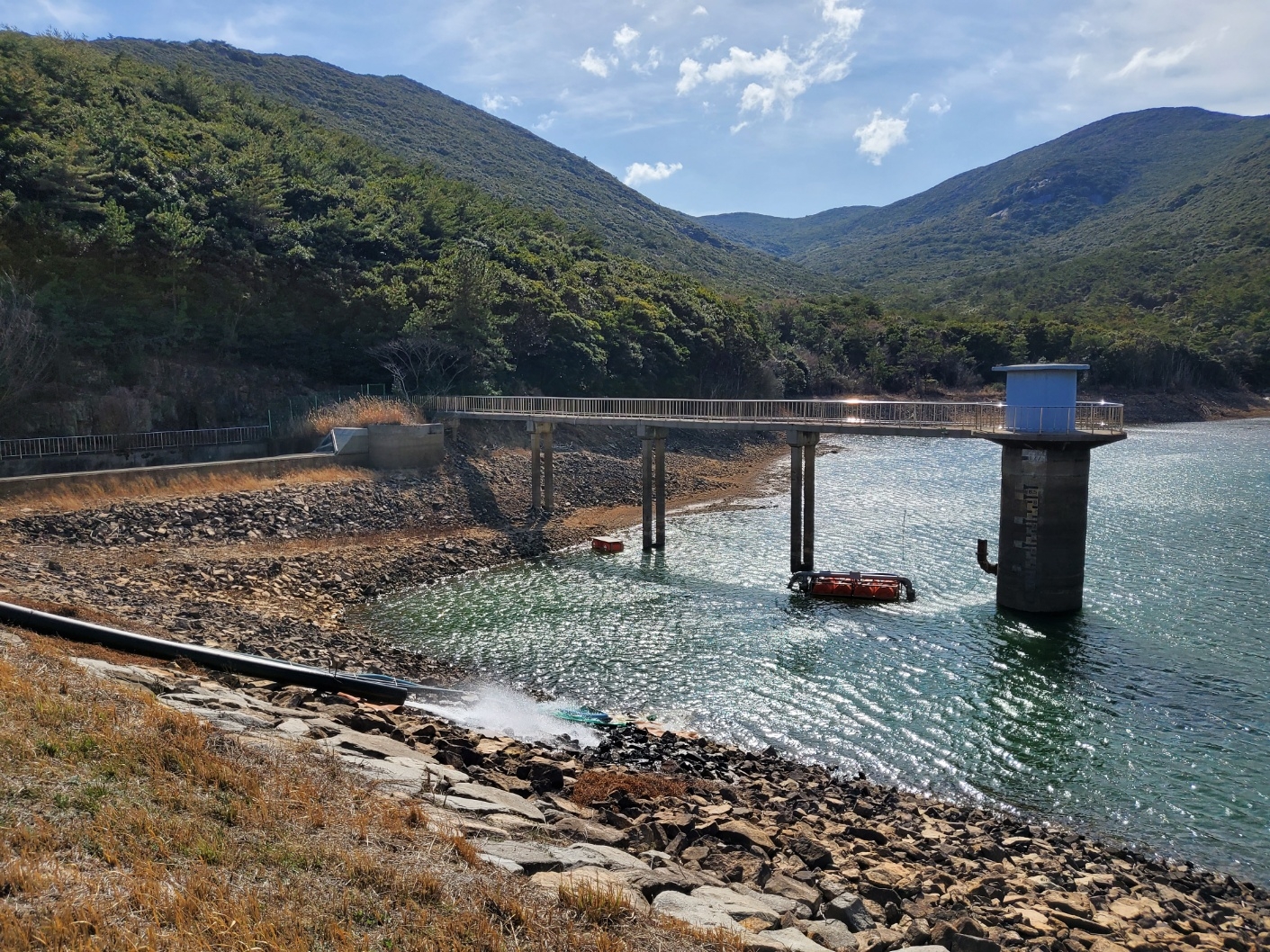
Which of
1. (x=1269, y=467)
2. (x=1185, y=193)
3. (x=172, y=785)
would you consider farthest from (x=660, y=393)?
(x=1185, y=193)

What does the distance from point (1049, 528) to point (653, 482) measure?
17.1m

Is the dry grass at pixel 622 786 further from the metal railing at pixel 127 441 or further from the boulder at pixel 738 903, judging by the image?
the metal railing at pixel 127 441

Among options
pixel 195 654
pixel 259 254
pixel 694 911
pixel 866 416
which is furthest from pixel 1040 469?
pixel 259 254

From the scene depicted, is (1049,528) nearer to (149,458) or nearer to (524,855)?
(524,855)

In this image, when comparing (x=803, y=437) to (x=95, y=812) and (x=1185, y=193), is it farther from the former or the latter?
(x=1185, y=193)

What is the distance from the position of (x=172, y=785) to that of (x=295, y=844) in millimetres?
1947

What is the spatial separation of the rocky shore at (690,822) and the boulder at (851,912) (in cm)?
3

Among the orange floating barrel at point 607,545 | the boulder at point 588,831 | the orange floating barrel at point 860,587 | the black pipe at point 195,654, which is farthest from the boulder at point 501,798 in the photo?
the orange floating barrel at point 607,545

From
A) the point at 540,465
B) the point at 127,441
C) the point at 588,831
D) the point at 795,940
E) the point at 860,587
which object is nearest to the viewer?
the point at 795,940

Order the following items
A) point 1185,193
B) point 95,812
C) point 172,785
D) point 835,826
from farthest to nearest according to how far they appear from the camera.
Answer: point 1185,193 < point 835,826 < point 172,785 < point 95,812

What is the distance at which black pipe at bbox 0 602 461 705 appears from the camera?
16938mm

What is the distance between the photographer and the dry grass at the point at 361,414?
4300cm

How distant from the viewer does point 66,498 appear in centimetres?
2994

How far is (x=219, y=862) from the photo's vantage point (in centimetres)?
784
